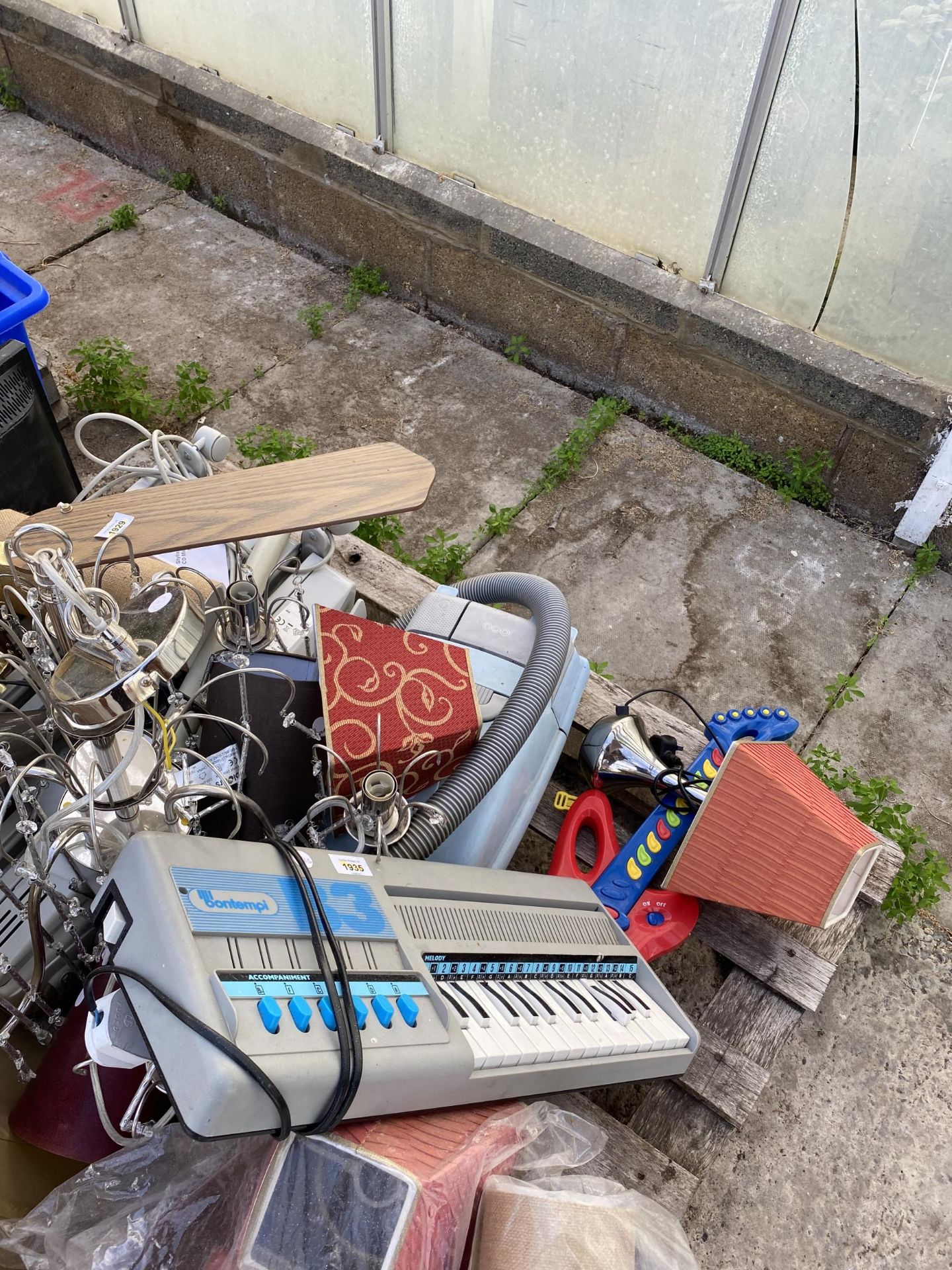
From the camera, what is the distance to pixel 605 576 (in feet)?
11.2

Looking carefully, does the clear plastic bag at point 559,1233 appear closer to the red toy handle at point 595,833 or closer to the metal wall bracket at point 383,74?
the red toy handle at point 595,833

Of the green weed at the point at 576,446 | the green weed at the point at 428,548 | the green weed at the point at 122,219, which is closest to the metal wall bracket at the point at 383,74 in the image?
the green weed at the point at 122,219

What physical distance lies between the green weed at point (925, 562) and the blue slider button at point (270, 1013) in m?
2.92

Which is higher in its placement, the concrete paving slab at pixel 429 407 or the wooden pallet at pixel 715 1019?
the wooden pallet at pixel 715 1019

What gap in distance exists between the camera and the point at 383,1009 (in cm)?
137

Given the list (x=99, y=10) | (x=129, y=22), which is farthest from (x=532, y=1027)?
(x=99, y=10)

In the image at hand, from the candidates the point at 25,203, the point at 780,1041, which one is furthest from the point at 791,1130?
the point at 25,203

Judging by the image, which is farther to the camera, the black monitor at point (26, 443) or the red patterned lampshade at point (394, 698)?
the black monitor at point (26, 443)

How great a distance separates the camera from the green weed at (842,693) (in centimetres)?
304

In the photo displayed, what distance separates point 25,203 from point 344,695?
14.0 ft

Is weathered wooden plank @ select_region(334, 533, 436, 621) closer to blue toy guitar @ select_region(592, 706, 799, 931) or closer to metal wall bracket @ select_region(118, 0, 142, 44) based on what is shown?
blue toy guitar @ select_region(592, 706, 799, 931)

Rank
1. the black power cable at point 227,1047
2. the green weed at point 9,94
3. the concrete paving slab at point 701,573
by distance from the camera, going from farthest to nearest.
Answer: the green weed at point 9,94, the concrete paving slab at point 701,573, the black power cable at point 227,1047

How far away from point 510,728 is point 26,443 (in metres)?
1.87

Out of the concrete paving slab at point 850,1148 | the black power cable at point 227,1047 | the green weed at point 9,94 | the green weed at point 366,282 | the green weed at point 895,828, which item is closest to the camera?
the black power cable at point 227,1047
